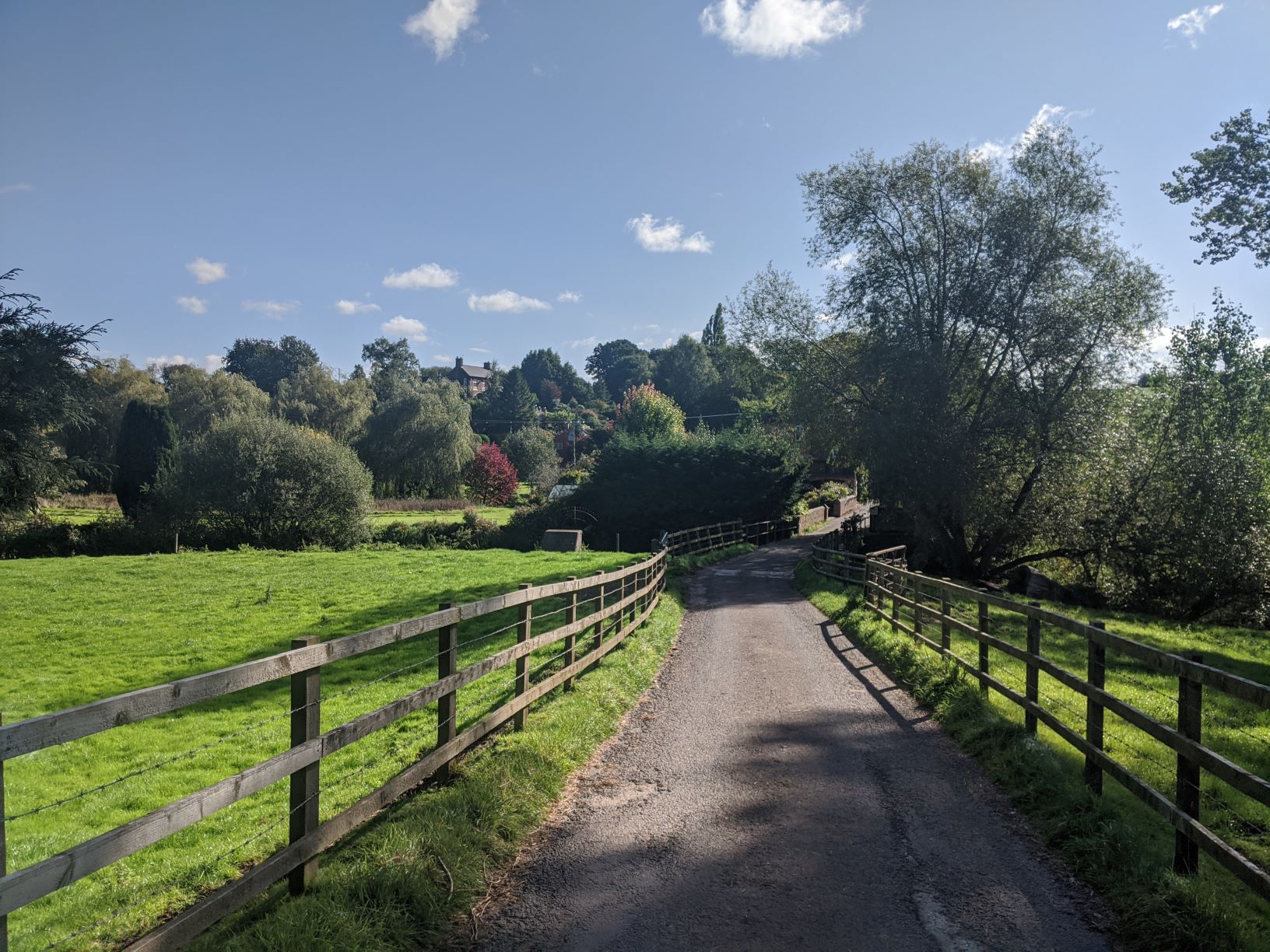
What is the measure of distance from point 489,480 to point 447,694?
6077 cm

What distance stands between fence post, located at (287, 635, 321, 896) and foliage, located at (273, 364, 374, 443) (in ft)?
206

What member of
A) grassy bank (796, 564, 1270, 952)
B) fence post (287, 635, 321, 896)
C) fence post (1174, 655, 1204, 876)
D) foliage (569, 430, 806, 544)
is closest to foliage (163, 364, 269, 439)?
foliage (569, 430, 806, 544)

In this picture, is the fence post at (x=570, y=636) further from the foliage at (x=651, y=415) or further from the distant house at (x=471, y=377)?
the distant house at (x=471, y=377)

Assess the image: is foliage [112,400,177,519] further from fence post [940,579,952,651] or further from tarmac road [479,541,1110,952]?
tarmac road [479,541,1110,952]

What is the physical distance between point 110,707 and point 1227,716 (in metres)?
11.3

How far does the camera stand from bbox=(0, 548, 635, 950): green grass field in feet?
17.4

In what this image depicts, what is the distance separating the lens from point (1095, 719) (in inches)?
233

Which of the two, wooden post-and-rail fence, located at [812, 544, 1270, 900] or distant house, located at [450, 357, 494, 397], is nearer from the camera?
wooden post-and-rail fence, located at [812, 544, 1270, 900]

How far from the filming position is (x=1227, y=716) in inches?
376

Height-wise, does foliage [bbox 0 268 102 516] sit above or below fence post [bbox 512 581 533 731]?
above

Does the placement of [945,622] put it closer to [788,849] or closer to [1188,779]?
[1188,779]

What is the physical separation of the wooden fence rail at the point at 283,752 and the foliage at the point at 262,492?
31903 millimetres

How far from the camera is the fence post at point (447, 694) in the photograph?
5.65 meters

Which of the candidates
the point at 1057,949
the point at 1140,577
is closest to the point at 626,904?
the point at 1057,949
